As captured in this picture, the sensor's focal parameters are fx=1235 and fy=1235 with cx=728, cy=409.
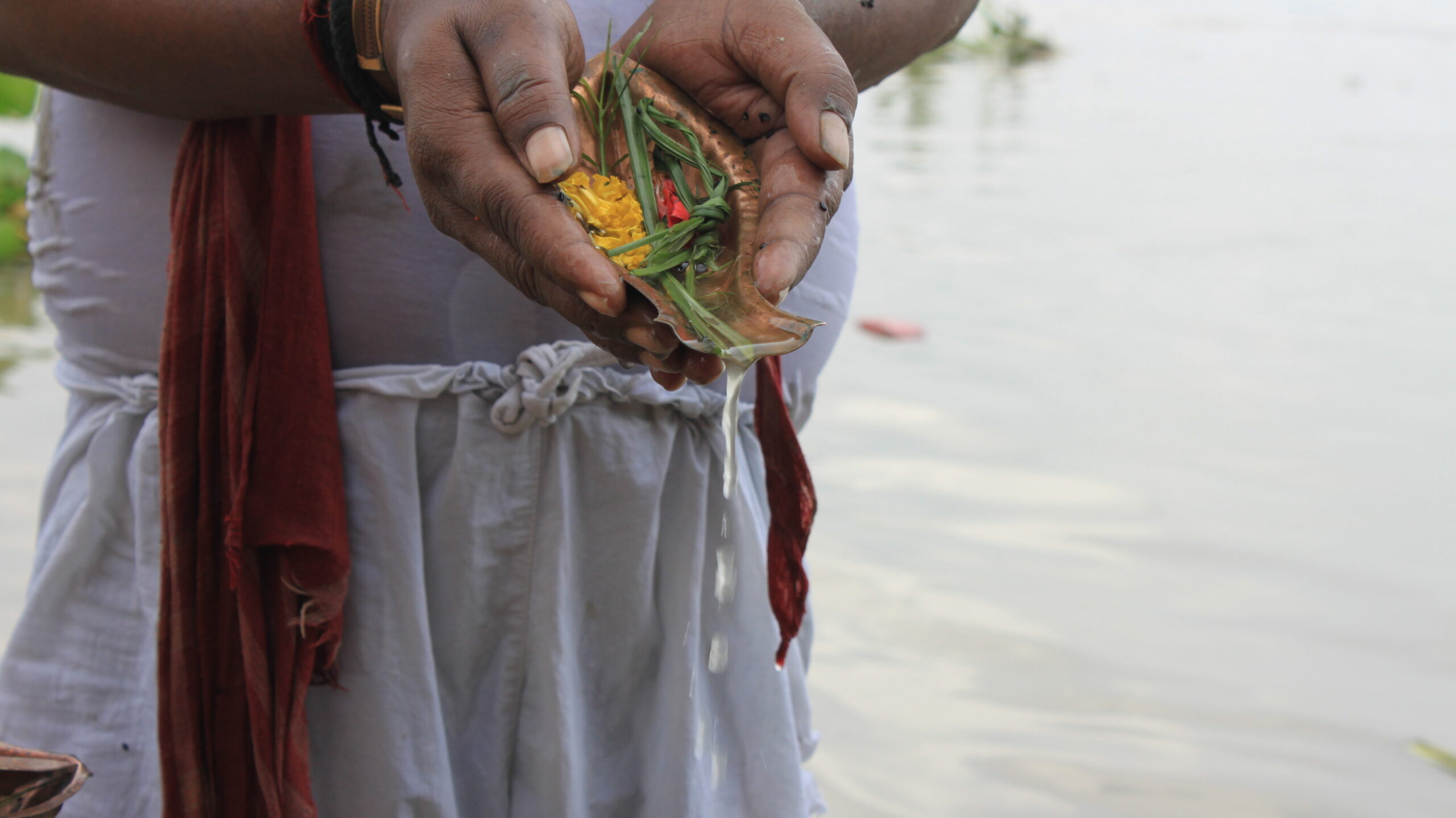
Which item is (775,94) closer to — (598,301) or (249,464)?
(598,301)

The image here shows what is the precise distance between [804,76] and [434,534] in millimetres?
707

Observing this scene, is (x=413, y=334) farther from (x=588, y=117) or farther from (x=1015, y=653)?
(x=1015, y=653)

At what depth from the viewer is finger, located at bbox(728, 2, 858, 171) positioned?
3.81ft

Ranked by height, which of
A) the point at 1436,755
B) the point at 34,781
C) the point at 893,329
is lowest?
the point at 1436,755

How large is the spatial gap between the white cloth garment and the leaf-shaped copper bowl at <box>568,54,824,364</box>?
0.52 feet

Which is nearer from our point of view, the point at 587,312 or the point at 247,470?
the point at 587,312

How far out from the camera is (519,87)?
1054 mm

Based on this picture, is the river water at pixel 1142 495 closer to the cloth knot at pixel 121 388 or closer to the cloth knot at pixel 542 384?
the cloth knot at pixel 542 384

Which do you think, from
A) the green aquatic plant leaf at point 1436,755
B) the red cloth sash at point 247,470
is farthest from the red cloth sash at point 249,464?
the green aquatic plant leaf at point 1436,755

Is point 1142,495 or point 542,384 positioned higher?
point 542,384

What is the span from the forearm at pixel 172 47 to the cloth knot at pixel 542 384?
348 millimetres

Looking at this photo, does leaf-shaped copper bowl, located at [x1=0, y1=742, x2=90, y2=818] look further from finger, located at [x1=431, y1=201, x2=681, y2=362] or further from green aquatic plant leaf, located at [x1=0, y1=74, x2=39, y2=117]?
green aquatic plant leaf, located at [x1=0, y1=74, x2=39, y2=117]

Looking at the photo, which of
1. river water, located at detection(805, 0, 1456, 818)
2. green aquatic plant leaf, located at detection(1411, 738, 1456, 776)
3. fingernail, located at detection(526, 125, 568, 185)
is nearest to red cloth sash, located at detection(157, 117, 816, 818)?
fingernail, located at detection(526, 125, 568, 185)

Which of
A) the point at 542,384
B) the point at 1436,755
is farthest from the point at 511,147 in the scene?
the point at 1436,755
